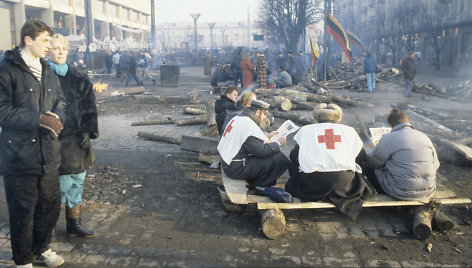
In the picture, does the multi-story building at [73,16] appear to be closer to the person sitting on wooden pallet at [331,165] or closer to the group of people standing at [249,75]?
the group of people standing at [249,75]

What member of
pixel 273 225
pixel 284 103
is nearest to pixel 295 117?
pixel 284 103

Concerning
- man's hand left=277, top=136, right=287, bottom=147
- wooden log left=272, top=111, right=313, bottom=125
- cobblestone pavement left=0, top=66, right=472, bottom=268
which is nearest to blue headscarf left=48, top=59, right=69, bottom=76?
cobblestone pavement left=0, top=66, right=472, bottom=268

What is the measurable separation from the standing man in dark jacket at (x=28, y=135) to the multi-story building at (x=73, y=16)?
81.7 ft

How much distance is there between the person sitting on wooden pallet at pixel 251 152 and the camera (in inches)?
198

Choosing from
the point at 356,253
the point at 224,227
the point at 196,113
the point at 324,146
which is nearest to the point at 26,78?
the point at 224,227

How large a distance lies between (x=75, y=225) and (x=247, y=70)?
1307cm

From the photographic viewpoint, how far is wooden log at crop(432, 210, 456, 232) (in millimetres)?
4551

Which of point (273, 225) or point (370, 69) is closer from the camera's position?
point (273, 225)

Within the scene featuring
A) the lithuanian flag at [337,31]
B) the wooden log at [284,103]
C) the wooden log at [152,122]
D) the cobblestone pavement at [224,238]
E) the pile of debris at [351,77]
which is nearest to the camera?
the cobblestone pavement at [224,238]

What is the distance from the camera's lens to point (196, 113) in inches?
491

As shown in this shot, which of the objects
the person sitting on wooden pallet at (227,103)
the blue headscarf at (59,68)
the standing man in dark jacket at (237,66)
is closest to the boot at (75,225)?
the blue headscarf at (59,68)

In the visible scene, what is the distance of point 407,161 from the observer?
4543 mm

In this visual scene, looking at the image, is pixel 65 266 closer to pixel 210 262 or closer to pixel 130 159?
pixel 210 262

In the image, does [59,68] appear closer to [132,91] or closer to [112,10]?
[132,91]
